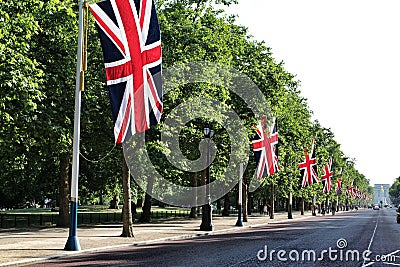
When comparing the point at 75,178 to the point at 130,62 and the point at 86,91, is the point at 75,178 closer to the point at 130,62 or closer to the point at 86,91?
the point at 130,62

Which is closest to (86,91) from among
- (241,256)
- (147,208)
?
(241,256)

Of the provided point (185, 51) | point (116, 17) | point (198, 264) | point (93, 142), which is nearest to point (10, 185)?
point (93, 142)

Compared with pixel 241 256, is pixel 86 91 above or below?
above

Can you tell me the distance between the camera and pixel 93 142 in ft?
116

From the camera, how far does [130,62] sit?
803 inches

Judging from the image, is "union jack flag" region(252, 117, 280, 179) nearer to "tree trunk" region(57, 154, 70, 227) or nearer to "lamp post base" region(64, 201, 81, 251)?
"tree trunk" region(57, 154, 70, 227)
